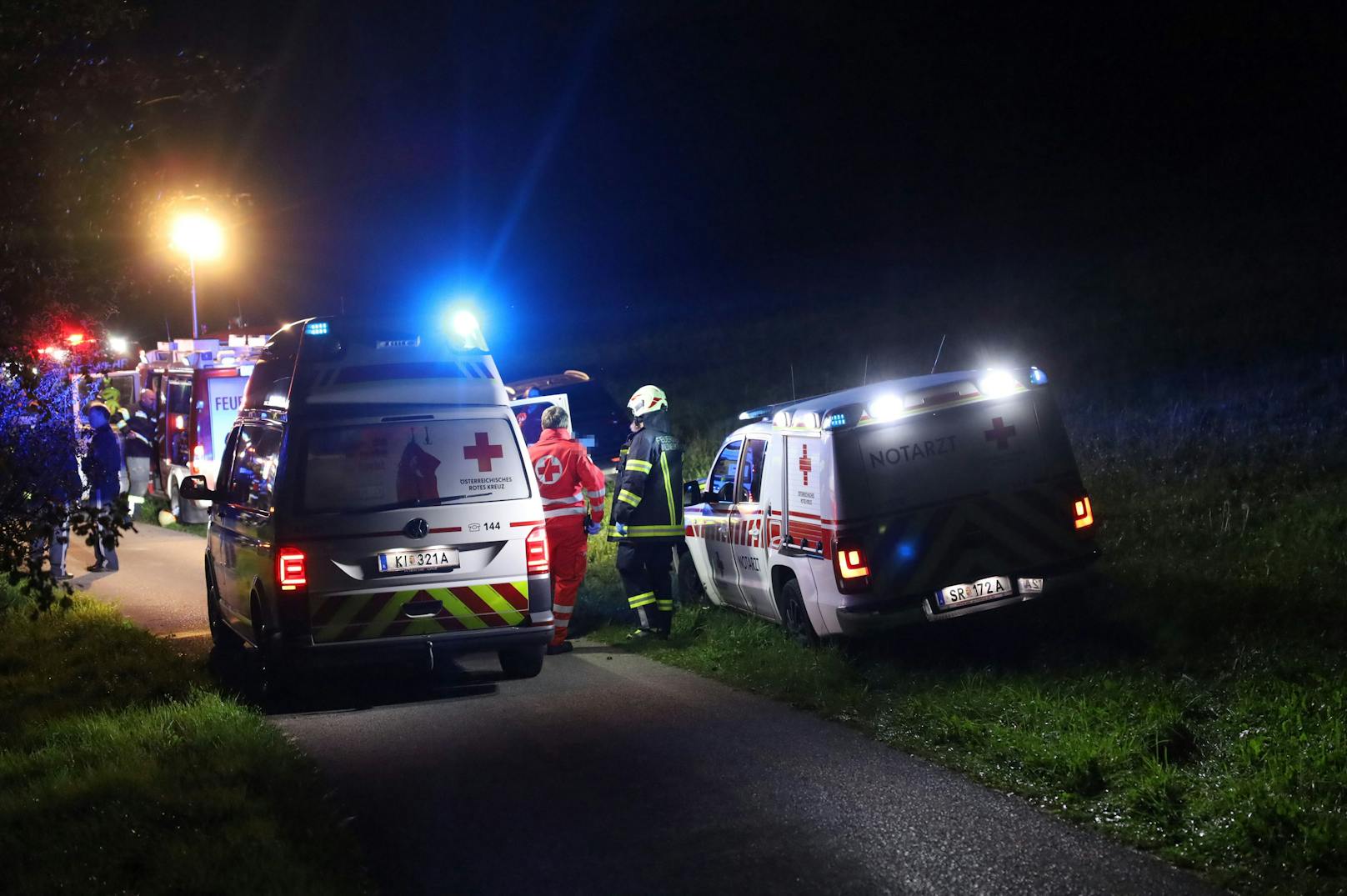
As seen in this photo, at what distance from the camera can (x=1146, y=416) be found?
18266mm

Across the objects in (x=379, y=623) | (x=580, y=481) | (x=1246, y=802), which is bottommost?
(x=1246, y=802)

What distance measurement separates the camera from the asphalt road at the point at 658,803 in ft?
18.2

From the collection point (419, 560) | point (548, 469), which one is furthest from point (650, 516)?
point (419, 560)

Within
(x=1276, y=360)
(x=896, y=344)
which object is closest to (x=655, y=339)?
(x=896, y=344)

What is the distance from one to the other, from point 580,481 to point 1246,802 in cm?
655

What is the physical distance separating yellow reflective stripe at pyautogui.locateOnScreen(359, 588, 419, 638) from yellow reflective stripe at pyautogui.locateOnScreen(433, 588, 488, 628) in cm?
19

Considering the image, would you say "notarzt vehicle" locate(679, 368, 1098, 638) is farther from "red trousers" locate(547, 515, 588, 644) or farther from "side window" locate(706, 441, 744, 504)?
"red trousers" locate(547, 515, 588, 644)

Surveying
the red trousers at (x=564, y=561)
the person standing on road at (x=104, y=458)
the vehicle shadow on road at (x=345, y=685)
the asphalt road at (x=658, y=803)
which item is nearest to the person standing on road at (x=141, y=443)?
the person standing on road at (x=104, y=458)

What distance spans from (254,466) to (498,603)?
7.23ft

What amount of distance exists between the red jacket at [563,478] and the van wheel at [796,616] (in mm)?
1836

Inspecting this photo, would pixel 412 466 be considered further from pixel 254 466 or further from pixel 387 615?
pixel 254 466

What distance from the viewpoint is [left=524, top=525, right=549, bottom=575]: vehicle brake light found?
947 centimetres

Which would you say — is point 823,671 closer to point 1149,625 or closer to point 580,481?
point 1149,625

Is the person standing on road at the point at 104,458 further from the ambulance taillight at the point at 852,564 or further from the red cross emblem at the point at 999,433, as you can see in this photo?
the red cross emblem at the point at 999,433
